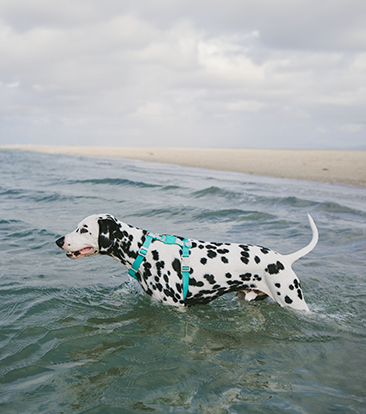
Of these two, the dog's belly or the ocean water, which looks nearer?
the ocean water

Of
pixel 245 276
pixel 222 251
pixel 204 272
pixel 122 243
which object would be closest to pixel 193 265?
pixel 204 272

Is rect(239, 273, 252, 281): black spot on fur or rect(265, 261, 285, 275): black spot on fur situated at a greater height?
rect(265, 261, 285, 275): black spot on fur

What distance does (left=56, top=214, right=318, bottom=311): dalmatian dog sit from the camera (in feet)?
14.3

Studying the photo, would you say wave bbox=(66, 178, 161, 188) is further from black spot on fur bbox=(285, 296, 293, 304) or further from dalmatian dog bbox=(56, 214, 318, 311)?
black spot on fur bbox=(285, 296, 293, 304)

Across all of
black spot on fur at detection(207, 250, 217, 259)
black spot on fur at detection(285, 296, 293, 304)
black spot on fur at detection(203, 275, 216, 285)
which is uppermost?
black spot on fur at detection(207, 250, 217, 259)

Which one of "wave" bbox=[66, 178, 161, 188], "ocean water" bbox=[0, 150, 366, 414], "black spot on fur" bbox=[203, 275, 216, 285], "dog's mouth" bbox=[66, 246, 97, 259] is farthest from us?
"wave" bbox=[66, 178, 161, 188]

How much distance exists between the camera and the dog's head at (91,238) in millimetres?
4418

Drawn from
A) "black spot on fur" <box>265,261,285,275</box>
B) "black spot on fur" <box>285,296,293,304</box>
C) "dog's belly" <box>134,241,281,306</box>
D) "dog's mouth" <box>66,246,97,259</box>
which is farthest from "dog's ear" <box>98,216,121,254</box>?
"black spot on fur" <box>285,296,293,304</box>

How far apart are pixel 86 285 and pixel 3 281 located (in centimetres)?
127

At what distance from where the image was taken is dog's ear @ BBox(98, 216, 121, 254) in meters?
4.47

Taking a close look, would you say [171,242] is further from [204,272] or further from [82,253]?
[82,253]

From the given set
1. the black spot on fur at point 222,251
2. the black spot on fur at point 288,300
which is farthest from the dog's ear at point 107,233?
the black spot on fur at point 288,300

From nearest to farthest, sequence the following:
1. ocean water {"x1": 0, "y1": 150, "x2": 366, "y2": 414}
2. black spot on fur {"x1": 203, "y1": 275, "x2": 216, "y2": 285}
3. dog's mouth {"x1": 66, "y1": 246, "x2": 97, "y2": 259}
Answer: ocean water {"x1": 0, "y1": 150, "x2": 366, "y2": 414}
black spot on fur {"x1": 203, "y1": 275, "x2": 216, "y2": 285}
dog's mouth {"x1": 66, "y1": 246, "x2": 97, "y2": 259}

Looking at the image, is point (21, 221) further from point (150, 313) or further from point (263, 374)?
point (263, 374)
